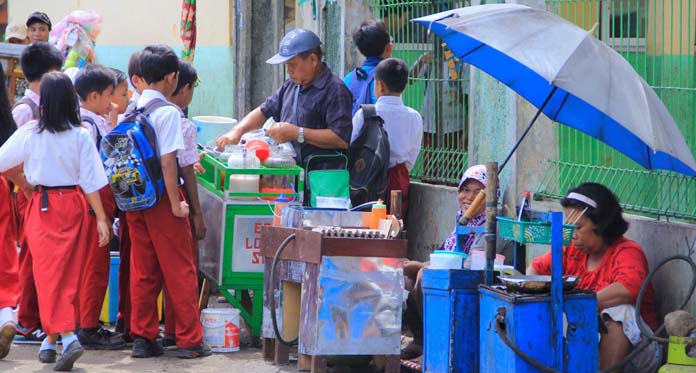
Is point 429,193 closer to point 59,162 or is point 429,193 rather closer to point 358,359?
point 358,359

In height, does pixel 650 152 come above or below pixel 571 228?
above

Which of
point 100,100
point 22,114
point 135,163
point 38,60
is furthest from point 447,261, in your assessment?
point 38,60

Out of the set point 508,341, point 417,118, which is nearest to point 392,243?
point 508,341

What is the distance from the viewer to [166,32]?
18531 millimetres

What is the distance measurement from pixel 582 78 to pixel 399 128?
2669 mm

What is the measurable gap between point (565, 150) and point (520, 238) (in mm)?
→ 1921

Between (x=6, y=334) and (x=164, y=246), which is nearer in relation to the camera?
(x=6, y=334)

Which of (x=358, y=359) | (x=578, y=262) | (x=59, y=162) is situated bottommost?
(x=358, y=359)

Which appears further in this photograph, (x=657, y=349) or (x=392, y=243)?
(x=392, y=243)

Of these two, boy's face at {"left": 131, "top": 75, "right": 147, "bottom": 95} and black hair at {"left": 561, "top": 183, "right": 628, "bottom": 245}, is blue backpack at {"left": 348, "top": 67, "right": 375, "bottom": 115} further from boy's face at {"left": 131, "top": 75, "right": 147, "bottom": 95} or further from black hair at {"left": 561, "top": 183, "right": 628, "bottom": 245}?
black hair at {"left": 561, "top": 183, "right": 628, "bottom": 245}

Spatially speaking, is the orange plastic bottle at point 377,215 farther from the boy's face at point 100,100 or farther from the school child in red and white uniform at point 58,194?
the boy's face at point 100,100

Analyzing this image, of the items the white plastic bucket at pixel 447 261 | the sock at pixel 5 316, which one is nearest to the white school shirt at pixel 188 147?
the sock at pixel 5 316

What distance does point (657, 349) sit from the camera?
609 cm

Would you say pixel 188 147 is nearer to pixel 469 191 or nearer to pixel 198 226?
pixel 198 226
